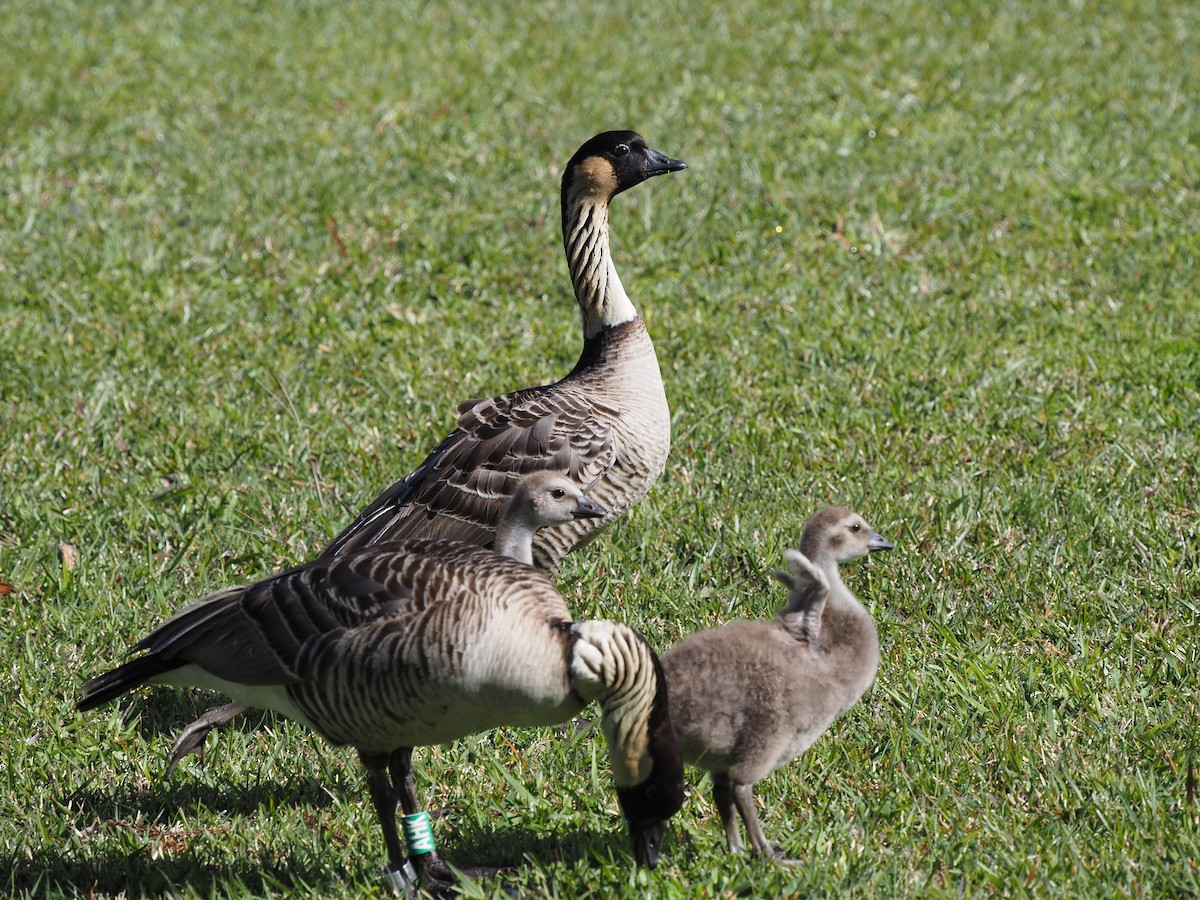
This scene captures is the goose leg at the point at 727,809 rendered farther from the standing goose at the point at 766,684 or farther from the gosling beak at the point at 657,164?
the gosling beak at the point at 657,164

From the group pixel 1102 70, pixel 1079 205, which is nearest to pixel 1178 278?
pixel 1079 205

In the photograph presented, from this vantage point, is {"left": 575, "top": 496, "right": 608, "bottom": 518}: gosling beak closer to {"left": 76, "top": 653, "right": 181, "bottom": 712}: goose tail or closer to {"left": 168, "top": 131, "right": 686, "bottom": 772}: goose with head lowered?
{"left": 168, "top": 131, "right": 686, "bottom": 772}: goose with head lowered

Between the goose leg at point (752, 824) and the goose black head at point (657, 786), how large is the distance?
280mm

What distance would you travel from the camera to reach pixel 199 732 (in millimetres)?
4984

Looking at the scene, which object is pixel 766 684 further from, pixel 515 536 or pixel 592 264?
pixel 592 264

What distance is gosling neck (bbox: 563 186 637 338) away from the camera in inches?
239

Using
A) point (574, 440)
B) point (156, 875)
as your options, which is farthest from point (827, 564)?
point (156, 875)

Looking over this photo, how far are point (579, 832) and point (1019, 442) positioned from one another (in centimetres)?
360

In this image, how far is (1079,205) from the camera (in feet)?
32.0

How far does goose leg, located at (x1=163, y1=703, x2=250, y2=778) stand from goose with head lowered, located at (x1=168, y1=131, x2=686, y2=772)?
0.02 m

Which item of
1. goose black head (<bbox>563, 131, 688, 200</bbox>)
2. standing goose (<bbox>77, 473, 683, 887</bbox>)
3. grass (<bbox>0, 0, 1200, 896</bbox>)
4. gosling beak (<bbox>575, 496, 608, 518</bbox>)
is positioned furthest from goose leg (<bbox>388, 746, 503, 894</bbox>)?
goose black head (<bbox>563, 131, 688, 200</bbox>)

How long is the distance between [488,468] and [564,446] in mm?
324

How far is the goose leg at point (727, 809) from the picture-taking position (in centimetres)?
408

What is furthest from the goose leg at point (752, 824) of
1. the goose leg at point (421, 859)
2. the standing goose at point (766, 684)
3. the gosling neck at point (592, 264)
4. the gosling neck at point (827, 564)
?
the gosling neck at point (592, 264)
